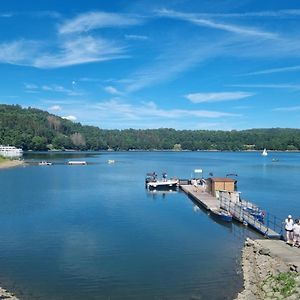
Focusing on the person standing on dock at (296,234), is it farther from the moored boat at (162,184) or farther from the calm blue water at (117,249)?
the moored boat at (162,184)

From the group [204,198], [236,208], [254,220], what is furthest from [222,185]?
[254,220]

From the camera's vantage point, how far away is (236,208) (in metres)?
42.9

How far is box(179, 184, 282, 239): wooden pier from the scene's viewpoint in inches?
1318

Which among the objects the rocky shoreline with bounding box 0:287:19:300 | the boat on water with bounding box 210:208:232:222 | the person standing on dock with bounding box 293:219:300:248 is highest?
the person standing on dock with bounding box 293:219:300:248

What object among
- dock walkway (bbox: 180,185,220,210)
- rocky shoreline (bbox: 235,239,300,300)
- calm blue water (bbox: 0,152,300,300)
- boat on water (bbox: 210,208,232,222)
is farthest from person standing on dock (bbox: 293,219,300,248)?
dock walkway (bbox: 180,185,220,210)

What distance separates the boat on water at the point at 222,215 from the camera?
40.0 m

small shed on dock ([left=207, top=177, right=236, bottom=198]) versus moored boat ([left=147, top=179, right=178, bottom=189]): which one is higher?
small shed on dock ([left=207, top=177, right=236, bottom=198])

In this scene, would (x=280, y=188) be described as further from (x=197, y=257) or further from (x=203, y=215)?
(x=197, y=257)

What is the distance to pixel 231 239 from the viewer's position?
33438 mm

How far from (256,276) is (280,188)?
169 ft

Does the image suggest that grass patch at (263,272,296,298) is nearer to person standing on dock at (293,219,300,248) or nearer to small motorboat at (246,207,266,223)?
person standing on dock at (293,219,300,248)

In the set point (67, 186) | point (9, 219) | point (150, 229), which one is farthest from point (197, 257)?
point (67, 186)

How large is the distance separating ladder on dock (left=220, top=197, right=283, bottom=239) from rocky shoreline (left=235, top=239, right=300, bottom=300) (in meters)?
6.40

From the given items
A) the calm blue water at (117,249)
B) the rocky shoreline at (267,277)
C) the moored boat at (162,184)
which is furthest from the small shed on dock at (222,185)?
the rocky shoreline at (267,277)
